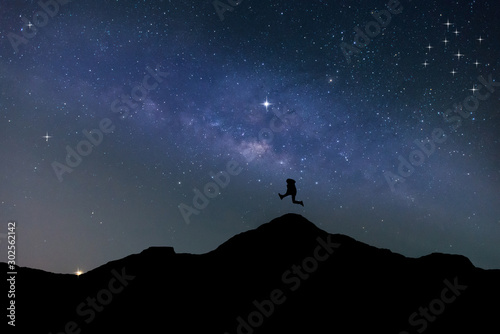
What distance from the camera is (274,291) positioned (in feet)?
46.4

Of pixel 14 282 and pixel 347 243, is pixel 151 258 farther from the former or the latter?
pixel 347 243

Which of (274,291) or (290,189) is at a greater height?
(290,189)

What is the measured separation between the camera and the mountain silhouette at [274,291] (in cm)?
1373

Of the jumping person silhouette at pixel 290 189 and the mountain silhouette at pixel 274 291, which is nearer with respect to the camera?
the mountain silhouette at pixel 274 291

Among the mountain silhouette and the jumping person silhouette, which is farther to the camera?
the jumping person silhouette

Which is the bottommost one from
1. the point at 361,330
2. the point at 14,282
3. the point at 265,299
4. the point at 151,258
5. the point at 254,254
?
the point at 361,330

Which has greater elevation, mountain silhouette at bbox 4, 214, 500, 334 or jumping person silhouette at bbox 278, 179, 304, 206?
jumping person silhouette at bbox 278, 179, 304, 206

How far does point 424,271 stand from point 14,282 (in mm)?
20398

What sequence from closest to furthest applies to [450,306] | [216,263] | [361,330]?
1. [361,330]
2. [450,306]
3. [216,263]

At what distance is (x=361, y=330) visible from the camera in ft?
44.3

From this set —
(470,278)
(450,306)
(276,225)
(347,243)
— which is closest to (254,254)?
(276,225)

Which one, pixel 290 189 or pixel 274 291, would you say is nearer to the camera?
pixel 274 291

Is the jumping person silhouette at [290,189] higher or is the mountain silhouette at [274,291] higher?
the jumping person silhouette at [290,189]

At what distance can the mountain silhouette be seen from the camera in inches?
540
